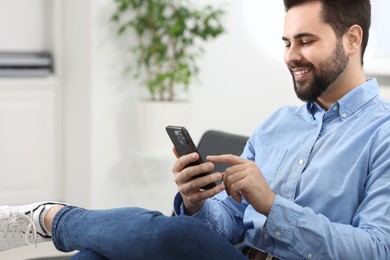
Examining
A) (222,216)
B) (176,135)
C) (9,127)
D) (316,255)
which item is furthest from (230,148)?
(9,127)

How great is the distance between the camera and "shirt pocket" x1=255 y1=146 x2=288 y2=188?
2.00 metres

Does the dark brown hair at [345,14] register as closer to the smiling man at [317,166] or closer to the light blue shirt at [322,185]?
the smiling man at [317,166]

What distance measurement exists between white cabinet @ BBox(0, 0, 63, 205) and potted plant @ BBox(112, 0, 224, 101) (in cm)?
50

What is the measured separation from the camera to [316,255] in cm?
Result: 169

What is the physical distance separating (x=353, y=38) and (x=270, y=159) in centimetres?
36

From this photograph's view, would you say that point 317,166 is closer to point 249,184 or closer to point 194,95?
point 249,184

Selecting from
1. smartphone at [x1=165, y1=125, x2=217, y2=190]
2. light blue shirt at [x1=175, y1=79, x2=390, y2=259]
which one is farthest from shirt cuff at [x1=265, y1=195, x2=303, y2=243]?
smartphone at [x1=165, y1=125, x2=217, y2=190]

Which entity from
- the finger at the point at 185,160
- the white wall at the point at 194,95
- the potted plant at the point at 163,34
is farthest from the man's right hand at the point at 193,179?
the white wall at the point at 194,95

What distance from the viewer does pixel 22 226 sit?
83.0 inches

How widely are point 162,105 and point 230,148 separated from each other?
80.2 inches

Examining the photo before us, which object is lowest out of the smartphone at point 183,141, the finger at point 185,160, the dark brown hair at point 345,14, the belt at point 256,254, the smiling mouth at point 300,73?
the belt at point 256,254

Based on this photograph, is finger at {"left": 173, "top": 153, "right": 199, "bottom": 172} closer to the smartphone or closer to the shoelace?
the smartphone

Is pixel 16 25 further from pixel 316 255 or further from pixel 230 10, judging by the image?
pixel 316 255

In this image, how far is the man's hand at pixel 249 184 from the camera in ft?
5.70
